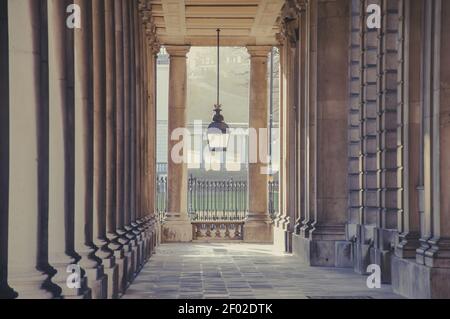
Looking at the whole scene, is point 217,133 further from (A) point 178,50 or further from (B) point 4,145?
(B) point 4,145

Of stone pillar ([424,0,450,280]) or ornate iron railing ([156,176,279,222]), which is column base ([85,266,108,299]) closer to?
stone pillar ([424,0,450,280])

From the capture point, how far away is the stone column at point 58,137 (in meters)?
14.5

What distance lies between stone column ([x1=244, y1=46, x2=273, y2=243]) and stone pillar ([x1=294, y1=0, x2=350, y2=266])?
47.2ft

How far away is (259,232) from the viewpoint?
1709 inches

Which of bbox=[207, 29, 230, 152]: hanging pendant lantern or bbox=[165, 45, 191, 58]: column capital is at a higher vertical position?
bbox=[165, 45, 191, 58]: column capital

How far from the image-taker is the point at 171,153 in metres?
43.2

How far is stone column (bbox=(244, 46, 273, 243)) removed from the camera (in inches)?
1706

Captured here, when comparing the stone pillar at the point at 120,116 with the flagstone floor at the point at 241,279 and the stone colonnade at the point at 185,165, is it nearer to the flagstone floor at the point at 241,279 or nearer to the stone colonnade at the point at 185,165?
the flagstone floor at the point at 241,279

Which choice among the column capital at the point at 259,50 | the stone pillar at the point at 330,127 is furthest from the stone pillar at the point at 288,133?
the stone pillar at the point at 330,127

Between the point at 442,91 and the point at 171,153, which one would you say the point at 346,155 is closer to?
the point at 442,91

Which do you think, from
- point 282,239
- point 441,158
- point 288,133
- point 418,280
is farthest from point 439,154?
point 288,133

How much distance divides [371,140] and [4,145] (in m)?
16.1

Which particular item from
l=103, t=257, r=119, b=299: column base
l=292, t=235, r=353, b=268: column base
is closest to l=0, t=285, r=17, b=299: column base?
l=103, t=257, r=119, b=299: column base

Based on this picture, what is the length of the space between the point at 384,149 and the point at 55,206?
10458 millimetres
